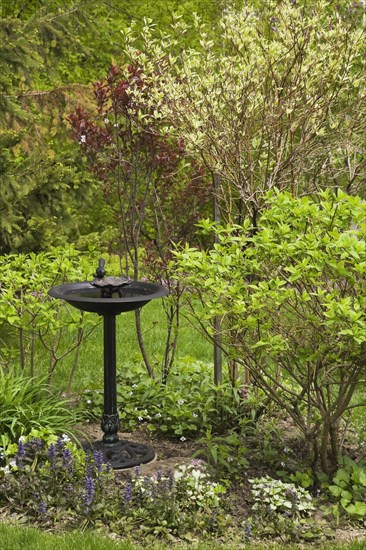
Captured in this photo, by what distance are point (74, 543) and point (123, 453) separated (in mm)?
1131

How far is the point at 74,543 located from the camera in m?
3.74

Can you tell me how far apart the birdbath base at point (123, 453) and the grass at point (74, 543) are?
83 centimetres

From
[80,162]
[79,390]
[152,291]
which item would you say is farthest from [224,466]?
[80,162]

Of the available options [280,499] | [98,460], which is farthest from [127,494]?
[280,499]

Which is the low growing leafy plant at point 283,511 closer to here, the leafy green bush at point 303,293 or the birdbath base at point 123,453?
the leafy green bush at point 303,293

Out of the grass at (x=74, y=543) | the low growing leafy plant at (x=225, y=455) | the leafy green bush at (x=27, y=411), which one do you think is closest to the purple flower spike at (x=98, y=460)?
the leafy green bush at (x=27, y=411)

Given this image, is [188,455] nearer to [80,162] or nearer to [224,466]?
[224,466]

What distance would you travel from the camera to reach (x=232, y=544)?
3943 mm

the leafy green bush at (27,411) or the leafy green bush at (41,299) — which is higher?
the leafy green bush at (41,299)

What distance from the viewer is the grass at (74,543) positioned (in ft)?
12.2

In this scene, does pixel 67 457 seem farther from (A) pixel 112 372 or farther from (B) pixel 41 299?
(B) pixel 41 299

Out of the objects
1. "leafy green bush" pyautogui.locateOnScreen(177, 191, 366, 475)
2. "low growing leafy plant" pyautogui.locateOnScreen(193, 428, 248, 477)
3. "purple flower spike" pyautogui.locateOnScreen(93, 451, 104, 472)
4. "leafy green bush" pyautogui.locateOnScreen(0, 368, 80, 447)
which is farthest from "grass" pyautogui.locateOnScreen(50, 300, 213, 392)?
"leafy green bush" pyautogui.locateOnScreen(177, 191, 366, 475)

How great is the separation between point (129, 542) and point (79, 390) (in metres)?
2.48

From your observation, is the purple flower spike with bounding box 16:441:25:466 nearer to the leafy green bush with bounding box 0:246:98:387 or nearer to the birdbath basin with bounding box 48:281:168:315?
the birdbath basin with bounding box 48:281:168:315
